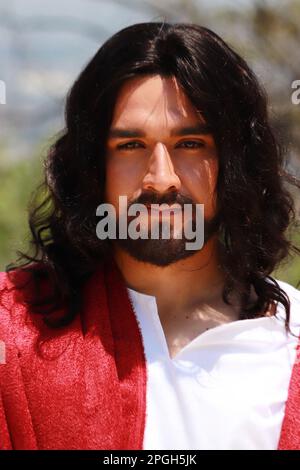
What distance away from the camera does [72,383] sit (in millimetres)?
1450

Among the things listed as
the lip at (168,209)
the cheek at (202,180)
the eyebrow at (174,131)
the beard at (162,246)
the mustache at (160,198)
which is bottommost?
the beard at (162,246)

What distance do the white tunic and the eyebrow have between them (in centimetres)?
28

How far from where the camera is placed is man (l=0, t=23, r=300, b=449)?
56.9 inches

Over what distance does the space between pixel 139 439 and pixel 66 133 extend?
1.99 ft

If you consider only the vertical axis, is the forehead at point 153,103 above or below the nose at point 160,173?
above

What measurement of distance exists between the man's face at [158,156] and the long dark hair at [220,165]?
24 mm

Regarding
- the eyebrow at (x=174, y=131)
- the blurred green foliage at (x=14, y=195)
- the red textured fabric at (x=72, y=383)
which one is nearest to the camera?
the red textured fabric at (x=72, y=383)

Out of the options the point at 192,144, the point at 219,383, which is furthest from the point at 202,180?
the point at 219,383

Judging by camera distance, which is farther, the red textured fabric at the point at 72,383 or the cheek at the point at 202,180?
the cheek at the point at 202,180

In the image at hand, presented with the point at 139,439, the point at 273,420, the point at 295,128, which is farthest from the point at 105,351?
the point at 295,128

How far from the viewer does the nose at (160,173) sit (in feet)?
4.92

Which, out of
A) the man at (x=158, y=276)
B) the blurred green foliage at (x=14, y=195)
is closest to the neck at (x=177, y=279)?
the man at (x=158, y=276)

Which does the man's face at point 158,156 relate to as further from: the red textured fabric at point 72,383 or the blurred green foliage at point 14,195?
the blurred green foliage at point 14,195

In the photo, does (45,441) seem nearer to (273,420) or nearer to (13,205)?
(273,420)
